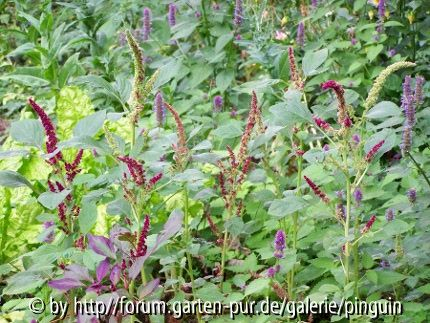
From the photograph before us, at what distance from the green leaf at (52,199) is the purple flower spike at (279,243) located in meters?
0.61

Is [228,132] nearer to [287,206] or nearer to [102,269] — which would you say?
[287,206]

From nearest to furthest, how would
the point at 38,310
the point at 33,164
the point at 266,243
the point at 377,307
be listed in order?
the point at 377,307
the point at 38,310
the point at 266,243
the point at 33,164

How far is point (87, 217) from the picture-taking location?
6.35 ft

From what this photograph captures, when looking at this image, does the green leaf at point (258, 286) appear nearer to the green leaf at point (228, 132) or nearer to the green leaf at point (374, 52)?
the green leaf at point (228, 132)

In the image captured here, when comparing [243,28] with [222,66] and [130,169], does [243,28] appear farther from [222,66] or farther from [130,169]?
[130,169]

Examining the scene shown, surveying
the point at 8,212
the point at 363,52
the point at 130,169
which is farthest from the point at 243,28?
the point at 130,169

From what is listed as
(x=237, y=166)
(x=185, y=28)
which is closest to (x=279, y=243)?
(x=237, y=166)

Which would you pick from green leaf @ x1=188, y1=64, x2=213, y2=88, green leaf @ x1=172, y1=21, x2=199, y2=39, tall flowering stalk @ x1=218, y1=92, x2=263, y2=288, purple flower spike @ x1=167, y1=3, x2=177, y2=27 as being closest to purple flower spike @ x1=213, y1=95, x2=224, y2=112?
green leaf @ x1=188, y1=64, x2=213, y2=88

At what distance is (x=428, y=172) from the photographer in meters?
2.31

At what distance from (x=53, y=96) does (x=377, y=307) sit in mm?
2181

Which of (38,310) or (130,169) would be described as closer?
(130,169)

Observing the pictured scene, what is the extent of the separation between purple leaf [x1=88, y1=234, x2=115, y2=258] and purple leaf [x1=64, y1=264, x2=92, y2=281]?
0.24 ft

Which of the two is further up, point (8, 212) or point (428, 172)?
point (428, 172)

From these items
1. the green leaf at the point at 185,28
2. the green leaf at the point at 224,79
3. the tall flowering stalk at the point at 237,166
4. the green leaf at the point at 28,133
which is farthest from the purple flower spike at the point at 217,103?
the green leaf at the point at 28,133
